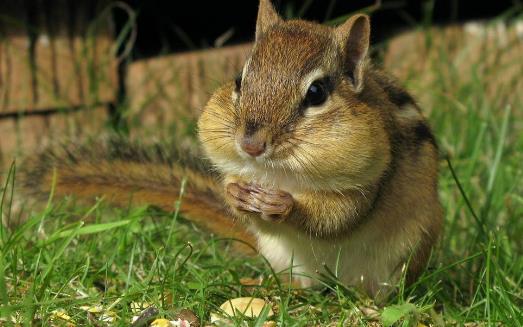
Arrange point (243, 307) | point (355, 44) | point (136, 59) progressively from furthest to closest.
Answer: point (136, 59) < point (355, 44) < point (243, 307)

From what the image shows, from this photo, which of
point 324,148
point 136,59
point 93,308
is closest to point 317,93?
point 324,148

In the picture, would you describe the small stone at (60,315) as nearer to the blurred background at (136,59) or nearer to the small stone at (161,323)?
the small stone at (161,323)

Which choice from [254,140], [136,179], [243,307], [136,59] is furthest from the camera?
[136,59]

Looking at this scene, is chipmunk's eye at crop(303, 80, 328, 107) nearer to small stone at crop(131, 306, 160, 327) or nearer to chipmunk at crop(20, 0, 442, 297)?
chipmunk at crop(20, 0, 442, 297)

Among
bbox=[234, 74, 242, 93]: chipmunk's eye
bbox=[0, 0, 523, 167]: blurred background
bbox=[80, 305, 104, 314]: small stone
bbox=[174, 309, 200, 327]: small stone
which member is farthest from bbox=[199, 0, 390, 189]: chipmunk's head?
bbox=[0, 0, 523, 167]: blurred background

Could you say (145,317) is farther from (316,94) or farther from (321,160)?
(316,94)
